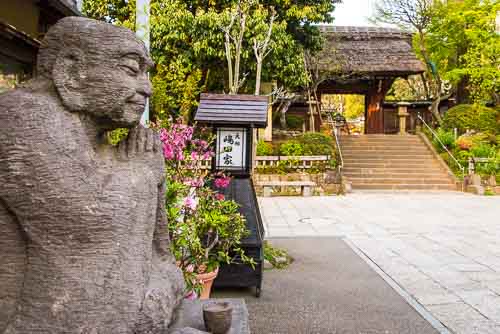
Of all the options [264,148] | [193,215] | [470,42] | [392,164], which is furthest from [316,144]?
[193,215]

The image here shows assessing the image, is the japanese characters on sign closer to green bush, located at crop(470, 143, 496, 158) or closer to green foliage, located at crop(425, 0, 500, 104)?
green bush, located at crop(470, 143, 496, 158)

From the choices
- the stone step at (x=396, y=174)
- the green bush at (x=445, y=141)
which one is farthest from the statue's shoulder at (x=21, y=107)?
the green bush at (x=445, y=141)

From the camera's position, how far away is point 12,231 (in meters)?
1.55

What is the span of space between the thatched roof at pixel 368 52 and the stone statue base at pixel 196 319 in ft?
55.7

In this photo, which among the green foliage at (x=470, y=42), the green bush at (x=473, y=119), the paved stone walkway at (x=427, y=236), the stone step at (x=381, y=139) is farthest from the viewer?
the stone step at (x=381, y=139)

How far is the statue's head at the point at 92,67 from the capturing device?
1.60 meters

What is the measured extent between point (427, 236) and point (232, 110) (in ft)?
14.1

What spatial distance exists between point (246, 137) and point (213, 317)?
3459 mm

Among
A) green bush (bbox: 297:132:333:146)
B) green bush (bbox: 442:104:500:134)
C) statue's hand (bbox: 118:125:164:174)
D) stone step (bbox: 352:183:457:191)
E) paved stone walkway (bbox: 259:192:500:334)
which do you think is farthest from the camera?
green bush (bbox: 442:104:500:134)

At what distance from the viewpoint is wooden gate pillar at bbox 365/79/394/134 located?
2048cm

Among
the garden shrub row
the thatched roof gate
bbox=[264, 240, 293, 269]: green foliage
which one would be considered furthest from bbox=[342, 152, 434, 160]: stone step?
bbox=[264, 240, 293, 269]: green foliage

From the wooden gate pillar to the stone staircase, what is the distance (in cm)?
237

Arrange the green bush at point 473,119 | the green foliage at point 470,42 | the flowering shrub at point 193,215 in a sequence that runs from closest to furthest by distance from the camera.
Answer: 1. the flowering shrub at point 193,215
2. the green foliage at point 470,42
3. the green bush at point 473,119

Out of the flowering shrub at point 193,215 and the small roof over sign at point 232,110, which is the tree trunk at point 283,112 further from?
the flowering shrub at point 193,215
